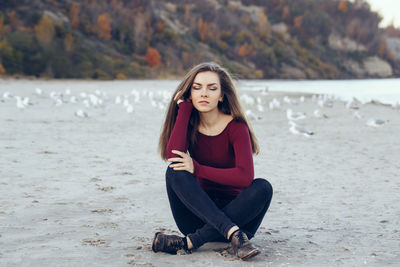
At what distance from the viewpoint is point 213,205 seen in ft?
9.59

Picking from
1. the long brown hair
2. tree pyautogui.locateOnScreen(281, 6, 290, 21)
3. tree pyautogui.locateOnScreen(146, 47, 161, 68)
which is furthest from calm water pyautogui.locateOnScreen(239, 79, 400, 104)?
A: tree pyautogui.locateOnScreen(281, 6, 290, 21)

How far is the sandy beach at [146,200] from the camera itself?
2943 millimetres

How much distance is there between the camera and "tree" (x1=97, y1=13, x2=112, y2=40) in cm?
3812

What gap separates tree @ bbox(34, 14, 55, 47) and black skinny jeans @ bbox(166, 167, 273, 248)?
29450 mm

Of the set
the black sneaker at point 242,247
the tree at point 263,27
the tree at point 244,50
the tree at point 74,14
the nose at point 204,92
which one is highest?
the tree at point 263,27

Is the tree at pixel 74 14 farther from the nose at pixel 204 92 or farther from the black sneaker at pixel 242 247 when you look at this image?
the black sneaker at pixel 242 247

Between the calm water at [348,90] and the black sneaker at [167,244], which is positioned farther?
the calm water at [348,90]

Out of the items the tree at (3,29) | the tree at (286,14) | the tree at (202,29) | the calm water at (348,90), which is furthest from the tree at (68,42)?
the tree at (286,14)

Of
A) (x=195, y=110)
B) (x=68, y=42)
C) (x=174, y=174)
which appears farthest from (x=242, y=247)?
(x=68, y=42)

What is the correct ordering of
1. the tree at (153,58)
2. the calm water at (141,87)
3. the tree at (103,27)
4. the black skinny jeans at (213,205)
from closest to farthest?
1. the black skinny jeans at (213,205)
2. the calm water at (141,87)
3. the tree at (103,27)
4. the tree at (153,58)

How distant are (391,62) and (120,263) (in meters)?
79.7

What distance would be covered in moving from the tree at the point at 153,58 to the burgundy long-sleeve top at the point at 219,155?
3575 cm

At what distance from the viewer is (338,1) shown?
85.4 metres

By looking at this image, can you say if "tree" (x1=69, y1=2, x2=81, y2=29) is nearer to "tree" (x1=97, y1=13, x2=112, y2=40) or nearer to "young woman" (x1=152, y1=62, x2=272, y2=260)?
"tree" (x1=97, y1=13, x2=112, y2=40)
